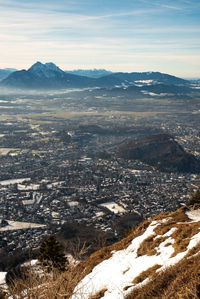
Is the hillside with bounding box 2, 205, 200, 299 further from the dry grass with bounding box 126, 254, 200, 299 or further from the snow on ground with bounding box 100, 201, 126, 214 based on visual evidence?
the snow on ground with bounding box 100, 201, 126, 214

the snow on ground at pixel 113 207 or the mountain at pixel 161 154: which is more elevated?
the mountain at pixel 161 154

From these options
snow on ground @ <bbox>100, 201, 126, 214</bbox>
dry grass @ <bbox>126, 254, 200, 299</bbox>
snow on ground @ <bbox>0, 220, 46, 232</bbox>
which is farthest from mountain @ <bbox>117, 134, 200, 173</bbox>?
dry grass @ <bbox>126, 254, 200, 299</bbox>

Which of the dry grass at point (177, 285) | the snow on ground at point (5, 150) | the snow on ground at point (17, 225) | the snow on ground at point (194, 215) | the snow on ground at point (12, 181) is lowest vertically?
the snow on ground at point (12, 181)

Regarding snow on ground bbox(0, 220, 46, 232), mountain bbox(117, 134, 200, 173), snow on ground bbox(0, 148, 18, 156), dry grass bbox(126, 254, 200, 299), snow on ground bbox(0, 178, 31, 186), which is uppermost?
dry grass bbox(126, 254, 200, 299)

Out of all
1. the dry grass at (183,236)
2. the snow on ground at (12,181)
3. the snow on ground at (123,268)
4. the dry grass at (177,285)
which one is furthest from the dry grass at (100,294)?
the snow on ground at (12,181)

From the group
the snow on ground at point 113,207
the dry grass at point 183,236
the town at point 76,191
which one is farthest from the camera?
the snow on ground at point 113,207

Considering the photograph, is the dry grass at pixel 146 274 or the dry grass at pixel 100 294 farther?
the dry grass at pixel 146 274

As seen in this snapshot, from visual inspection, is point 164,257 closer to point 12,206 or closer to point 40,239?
point 40,239

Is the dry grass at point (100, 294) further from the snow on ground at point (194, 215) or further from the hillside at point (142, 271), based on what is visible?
the snow on ground at point (194, 215)

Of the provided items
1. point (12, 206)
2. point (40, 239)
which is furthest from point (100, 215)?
point (12, 206)
